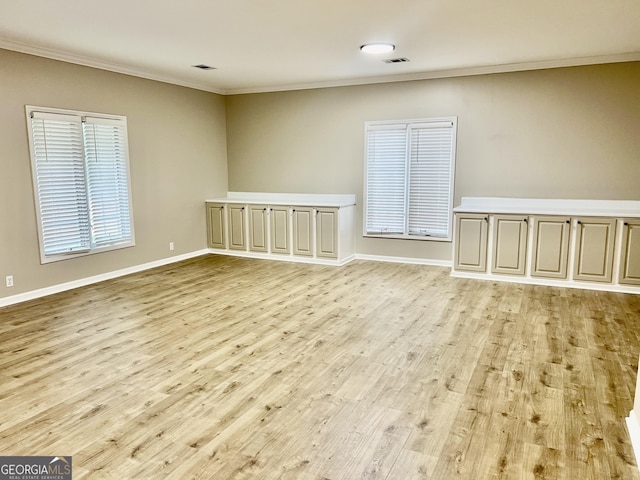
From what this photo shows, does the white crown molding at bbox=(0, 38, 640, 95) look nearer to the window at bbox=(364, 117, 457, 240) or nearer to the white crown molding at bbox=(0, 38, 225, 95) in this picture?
the white crown molding at bbox=(0, 38, 225, 95)

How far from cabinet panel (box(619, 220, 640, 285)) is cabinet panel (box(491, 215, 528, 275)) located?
0.98 metres

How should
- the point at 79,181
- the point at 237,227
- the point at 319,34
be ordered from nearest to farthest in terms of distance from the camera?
the point at 319,34 → the point at 79,181 → the point at 237,227

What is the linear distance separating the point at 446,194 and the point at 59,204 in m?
4.83

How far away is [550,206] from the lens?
5590 millimetres

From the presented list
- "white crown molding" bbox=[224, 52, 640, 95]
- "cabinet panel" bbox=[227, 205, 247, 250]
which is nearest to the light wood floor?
"cabinet panel" bbox=[227, 205, 247, 250]

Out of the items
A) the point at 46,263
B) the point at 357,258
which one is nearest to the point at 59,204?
the point at 46,263

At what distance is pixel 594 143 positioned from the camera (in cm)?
532

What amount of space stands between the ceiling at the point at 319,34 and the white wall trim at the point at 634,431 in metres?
2.95

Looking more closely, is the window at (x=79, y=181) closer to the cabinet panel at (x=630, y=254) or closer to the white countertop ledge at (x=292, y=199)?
the white countertop ledge at (x=292, y=199)

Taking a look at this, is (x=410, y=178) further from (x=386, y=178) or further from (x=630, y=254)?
(x=630, y=254)

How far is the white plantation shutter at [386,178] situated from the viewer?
6367mm

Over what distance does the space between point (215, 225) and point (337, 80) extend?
2992 mm

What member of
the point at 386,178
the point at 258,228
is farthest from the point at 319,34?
the point at 258,228

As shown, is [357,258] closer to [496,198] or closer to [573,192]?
[496,198]
